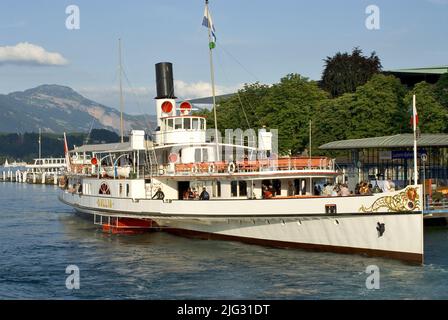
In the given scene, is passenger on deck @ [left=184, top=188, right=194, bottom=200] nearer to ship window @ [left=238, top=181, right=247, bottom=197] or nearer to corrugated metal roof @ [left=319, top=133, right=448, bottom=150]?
ship window @ [left=238, top=181, right=247, bottom=197]

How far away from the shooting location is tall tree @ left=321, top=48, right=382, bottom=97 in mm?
92438

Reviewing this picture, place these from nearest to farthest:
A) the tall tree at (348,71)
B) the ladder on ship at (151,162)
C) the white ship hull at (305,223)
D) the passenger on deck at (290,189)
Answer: the white ship hull at (305,223) < the passenger on deck at (290,189) < the ladder on ship at (151,162) < the tall tree at (348,71)

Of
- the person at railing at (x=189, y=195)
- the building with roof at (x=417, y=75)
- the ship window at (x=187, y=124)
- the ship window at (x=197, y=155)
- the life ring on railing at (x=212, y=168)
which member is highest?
the building with roof at (x=417, y=75)

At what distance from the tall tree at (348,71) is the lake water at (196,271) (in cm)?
5229

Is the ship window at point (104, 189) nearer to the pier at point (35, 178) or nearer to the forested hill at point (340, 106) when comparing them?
the forested hill at point (340, 106)

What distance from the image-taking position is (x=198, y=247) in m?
37.7

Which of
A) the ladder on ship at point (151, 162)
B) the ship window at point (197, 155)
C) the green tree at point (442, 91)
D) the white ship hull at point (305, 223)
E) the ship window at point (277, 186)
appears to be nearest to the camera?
the white ship hull at point (305, 223)

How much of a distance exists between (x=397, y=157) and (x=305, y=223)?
2255 centimetres

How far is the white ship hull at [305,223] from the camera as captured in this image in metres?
32.2

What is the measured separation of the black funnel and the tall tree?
47.3m

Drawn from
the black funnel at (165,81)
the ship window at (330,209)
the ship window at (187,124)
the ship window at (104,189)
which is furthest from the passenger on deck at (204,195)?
the black funnel at (165,81)

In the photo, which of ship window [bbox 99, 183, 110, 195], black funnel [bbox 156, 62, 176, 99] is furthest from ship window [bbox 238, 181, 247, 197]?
black funnel [bbox 156, 62, 176, 99]

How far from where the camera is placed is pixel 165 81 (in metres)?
49.7
